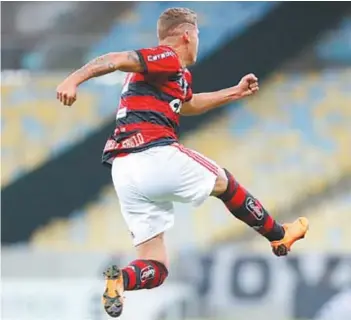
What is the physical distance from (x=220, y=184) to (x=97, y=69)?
0.69 metres

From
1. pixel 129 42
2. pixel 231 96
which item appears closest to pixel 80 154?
pixel 129 42

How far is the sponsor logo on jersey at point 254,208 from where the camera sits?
386 cm

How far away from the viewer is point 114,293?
3.49m

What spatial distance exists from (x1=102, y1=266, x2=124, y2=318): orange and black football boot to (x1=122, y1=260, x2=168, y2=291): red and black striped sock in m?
0.05

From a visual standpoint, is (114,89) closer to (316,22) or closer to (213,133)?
(213,133)

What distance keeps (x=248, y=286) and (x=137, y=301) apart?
760 millimetres

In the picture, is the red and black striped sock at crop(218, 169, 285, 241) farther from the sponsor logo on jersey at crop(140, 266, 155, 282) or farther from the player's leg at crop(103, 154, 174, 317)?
the sponsor logo on jersey at crop(140, 266, 155, 282)

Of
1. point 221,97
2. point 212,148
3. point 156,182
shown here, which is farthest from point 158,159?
point 212,148

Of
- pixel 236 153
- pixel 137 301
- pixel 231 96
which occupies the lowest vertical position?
pixel 137 301

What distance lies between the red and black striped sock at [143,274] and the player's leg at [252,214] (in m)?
0.33

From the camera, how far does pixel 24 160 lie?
23.8 ft

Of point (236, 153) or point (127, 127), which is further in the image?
→ point (236, 153)

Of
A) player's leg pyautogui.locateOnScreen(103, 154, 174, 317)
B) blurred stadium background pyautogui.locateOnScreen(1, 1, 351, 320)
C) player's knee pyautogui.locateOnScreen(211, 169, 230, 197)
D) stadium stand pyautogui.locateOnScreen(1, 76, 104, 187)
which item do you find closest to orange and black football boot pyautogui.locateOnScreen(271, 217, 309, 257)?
player's knee pyautogui.locateOnScreen(211, 169, 230, 197)

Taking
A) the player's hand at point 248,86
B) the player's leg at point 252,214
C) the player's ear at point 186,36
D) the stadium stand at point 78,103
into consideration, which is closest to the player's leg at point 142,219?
the player's leg at point 252,214
